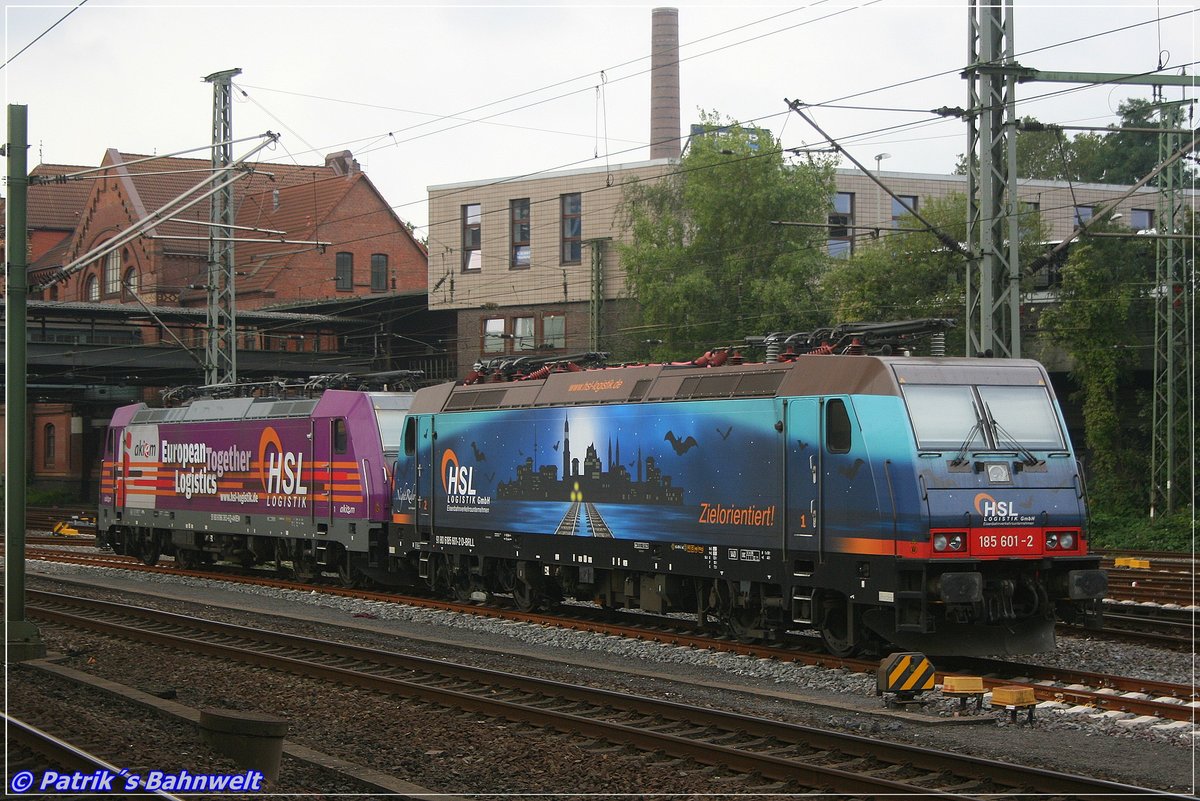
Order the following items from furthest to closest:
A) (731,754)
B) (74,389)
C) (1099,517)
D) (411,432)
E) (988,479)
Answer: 1. (74,389)
2. (1099,517)
3. (411,432)
4. (988,479)
5. (731,754)

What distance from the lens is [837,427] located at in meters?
14.8

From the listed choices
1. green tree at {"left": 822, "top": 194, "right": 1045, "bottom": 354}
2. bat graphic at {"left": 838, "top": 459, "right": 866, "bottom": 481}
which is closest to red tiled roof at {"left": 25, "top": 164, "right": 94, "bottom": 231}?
green tree at {"left": 822, "top": 194, "right": 1045, "bottom": 354}

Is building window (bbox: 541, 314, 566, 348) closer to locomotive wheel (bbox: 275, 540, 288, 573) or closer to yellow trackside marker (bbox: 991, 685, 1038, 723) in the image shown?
locomotive wheel (bbox: 275, 540, 288, 573)

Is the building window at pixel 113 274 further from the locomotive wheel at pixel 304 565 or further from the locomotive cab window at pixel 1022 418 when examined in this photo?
the locomotive cab window at pixel 1022 418

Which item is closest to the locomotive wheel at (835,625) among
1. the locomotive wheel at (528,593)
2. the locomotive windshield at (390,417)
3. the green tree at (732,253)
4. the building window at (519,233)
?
the locomotive wheel at (528,593)

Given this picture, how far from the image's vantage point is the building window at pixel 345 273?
2635 inches

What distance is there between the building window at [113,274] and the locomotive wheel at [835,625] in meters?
61.8

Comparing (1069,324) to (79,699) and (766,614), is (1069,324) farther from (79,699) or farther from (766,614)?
(79,699)

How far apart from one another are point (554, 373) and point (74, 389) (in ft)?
141

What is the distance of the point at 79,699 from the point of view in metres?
13.4

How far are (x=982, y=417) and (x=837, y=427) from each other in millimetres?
1538

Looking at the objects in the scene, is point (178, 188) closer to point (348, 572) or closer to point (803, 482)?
point (348, 572)

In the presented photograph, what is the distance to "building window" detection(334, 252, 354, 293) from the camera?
220 ft

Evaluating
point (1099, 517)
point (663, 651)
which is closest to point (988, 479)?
point (663, 651)
